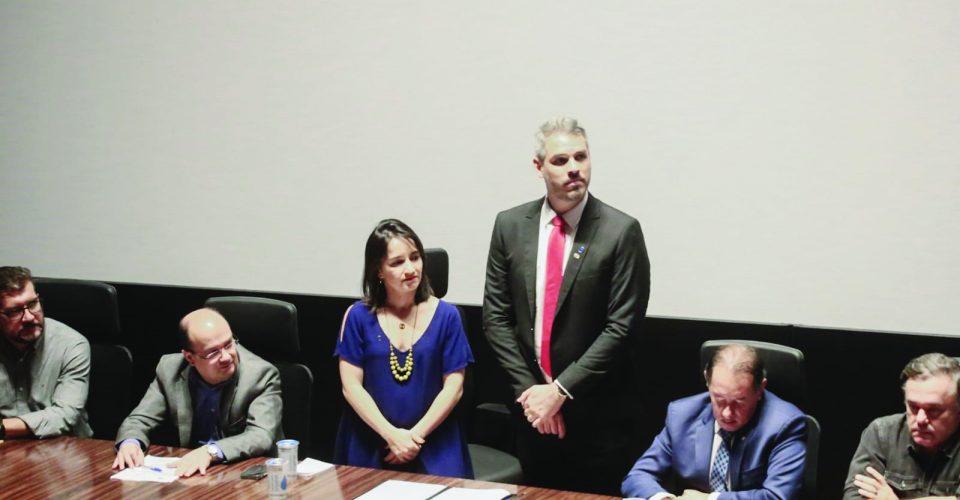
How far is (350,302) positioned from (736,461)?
2.25m

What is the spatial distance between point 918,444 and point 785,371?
0.39 metres

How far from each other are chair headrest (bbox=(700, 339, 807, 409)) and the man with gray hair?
229mm

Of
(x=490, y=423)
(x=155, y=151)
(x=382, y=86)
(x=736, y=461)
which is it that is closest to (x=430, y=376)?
(x=490, y=423)

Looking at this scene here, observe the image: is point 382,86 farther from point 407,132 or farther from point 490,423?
point 490,423

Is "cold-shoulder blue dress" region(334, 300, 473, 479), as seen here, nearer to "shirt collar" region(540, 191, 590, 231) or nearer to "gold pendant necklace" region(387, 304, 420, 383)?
"gold pendant necklace" region(387, 304, 420, 383)

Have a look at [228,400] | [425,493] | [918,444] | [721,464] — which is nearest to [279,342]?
[228,400]

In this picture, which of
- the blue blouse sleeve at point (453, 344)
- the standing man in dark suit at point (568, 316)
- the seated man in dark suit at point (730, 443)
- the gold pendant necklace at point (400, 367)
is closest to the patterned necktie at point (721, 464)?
the seated man in dark suit at point (730, 443)

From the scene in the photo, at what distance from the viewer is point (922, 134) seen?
3699 mm

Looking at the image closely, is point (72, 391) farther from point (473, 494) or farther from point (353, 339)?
point (473, 494)

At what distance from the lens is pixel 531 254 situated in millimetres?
3363

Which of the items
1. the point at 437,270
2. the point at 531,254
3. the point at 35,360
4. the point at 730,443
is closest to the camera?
the point at 730,443

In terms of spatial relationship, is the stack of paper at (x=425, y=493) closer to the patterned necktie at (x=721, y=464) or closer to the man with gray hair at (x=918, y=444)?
the patterned necktie at (x=721, y=464)

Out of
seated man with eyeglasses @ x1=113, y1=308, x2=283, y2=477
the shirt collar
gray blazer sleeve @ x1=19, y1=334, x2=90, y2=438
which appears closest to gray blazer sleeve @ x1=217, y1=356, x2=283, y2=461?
seated man with eyeglasses @ x1=113, y1=308, x2=283, y2=477

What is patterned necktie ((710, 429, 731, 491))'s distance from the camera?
2.89m
